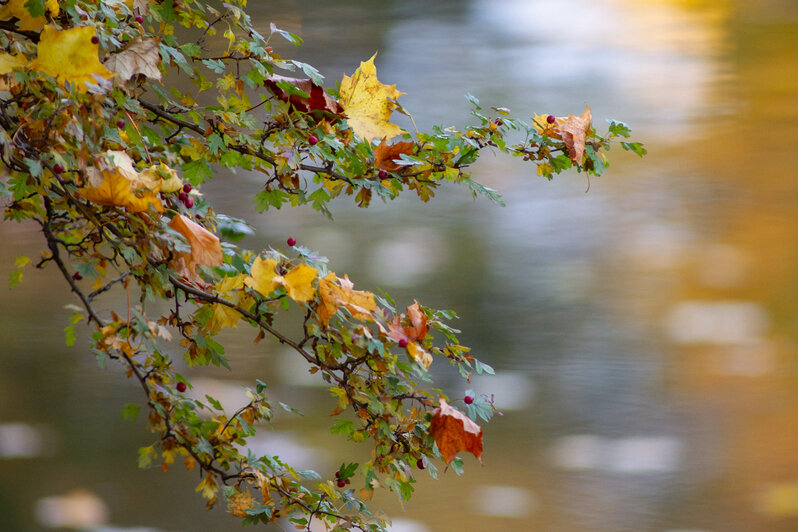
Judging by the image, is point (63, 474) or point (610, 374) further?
point (63, 474)

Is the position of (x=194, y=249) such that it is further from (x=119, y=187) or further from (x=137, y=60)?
(x=137, y=60)

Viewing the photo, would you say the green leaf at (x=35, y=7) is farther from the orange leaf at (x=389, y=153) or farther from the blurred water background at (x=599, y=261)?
the blurred water background at (x=599, y=261)

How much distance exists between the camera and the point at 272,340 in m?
1.63

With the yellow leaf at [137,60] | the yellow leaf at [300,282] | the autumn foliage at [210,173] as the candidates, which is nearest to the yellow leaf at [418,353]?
the autumn foliage at [210,173]

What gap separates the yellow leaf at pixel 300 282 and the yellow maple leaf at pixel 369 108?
0.20 meters

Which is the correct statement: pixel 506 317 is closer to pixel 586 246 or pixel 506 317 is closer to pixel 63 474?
pixel 586 246

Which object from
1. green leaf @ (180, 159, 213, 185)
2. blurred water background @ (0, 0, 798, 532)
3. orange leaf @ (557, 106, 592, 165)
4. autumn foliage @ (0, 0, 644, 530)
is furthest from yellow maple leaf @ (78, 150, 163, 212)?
blurred water background @ (0, 0, 798, 532)

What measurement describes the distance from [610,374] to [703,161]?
1.66 ft

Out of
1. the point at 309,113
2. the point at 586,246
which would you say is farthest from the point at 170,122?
the point at 586,246

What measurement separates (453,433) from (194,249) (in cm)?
30

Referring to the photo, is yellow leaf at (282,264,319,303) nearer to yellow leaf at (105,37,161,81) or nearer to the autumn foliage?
the autumn foliage

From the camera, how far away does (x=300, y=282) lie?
627mm

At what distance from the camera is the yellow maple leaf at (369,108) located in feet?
2.45

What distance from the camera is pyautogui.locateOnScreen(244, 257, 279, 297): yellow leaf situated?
2.07ft
